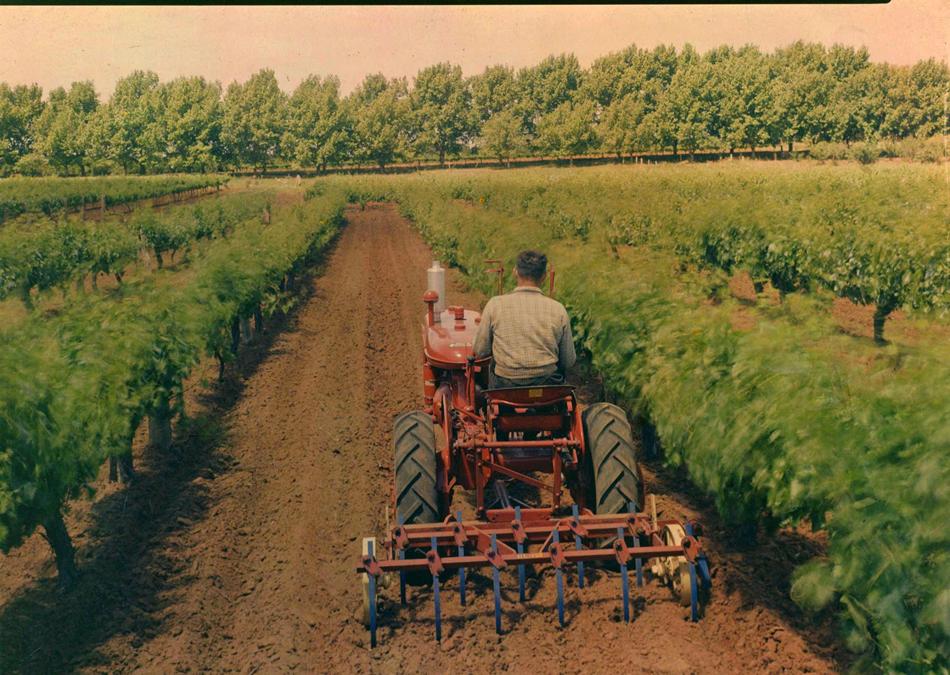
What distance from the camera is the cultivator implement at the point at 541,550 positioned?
157 inches

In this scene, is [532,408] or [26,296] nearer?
[532,408]

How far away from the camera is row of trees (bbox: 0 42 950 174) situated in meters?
20.0

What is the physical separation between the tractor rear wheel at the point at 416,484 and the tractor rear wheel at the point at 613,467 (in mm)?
1075

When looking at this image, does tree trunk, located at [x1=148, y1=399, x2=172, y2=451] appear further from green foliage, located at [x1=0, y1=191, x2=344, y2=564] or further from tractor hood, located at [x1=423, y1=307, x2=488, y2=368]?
tractor hood, located at [x1=423, y1=307, x2=488, y2=368]

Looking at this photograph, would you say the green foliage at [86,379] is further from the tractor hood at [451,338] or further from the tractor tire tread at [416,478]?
the tractor hood at [451,338]

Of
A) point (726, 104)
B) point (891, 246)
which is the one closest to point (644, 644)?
point (891, 246)

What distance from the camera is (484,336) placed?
4.62 m

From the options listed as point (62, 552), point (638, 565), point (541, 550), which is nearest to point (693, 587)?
point (638, 565)

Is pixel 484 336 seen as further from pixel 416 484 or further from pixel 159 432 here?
pixel 159 432

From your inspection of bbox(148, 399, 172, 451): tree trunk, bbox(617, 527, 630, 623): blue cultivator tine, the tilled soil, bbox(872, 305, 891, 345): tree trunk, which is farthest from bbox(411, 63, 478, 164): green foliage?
bbox(617, 527, 630, 623): blue cultivator tine

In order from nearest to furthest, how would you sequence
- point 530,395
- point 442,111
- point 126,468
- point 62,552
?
point 530,395, point 62,552, point 126,468, point 442,111

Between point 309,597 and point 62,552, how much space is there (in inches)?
70.3

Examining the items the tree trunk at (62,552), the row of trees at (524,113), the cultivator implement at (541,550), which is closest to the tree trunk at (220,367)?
the tree trunk at (62,552)

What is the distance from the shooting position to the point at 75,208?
39125mm
